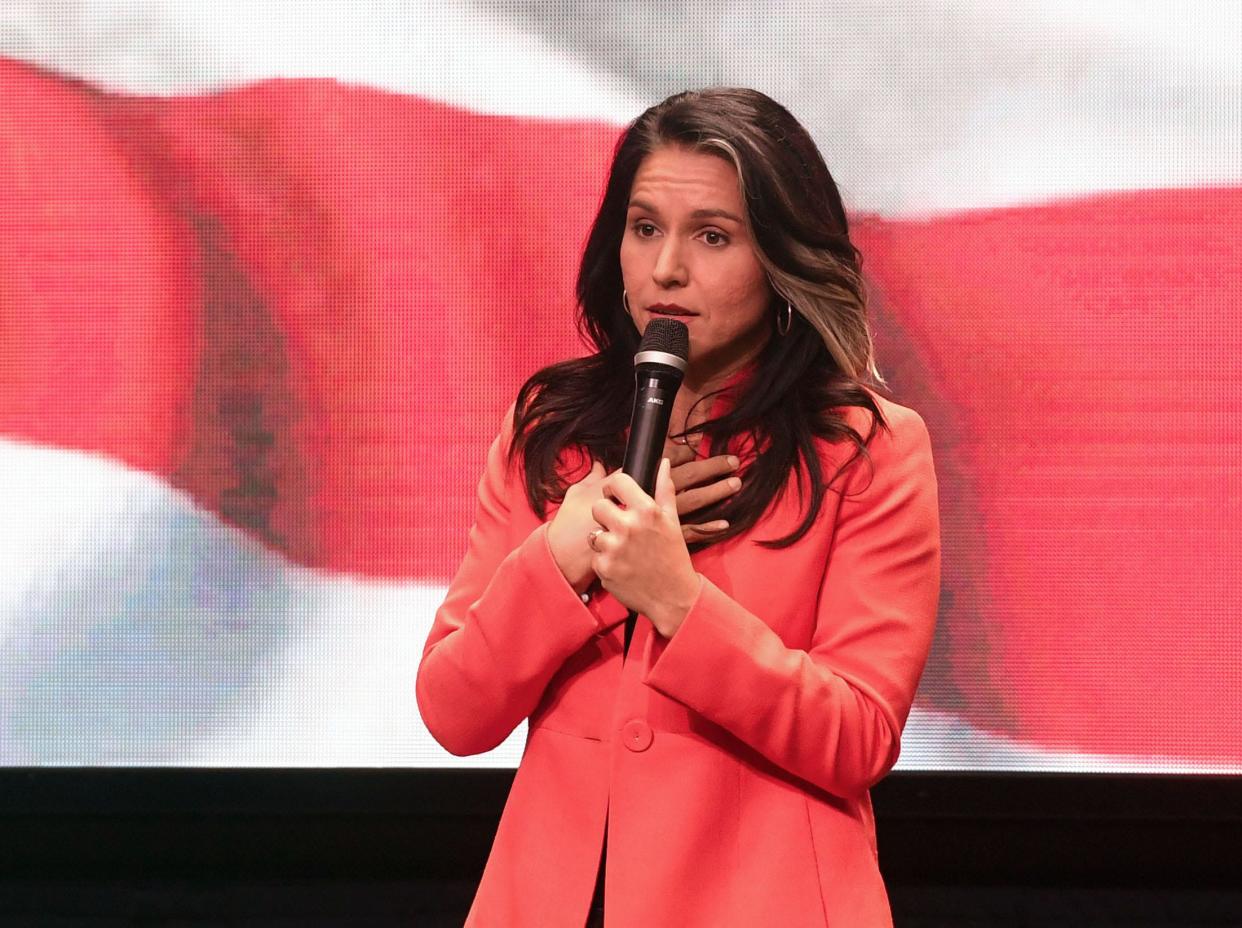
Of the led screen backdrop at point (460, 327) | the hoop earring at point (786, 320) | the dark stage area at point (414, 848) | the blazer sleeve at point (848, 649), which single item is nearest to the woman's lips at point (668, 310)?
the hoop earring at point (786, 320)

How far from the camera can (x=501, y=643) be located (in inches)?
45.5

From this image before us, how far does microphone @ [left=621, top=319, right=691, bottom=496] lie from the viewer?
3.62 ft

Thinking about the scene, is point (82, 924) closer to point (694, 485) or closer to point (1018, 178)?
point (694, 485)

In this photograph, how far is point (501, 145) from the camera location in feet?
7.58

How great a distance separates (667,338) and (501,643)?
0.31 metres

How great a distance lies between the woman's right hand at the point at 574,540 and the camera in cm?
114

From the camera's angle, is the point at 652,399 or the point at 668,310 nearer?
the point at 652,399

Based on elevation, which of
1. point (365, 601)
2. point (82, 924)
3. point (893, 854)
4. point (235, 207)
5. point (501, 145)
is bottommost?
point (82, 924)

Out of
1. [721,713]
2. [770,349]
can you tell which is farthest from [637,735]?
[770,349]

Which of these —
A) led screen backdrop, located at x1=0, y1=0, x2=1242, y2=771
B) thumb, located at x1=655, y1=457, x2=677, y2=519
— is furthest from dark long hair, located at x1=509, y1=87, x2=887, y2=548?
led screen backdrop, located at x1=0, y1=0, x2=1242, y2=771

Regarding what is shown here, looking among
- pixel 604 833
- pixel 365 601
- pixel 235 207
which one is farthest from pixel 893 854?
pixel 235 207

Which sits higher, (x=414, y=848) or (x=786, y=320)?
(x=786, y=320)

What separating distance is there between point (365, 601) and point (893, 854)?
3.54ft

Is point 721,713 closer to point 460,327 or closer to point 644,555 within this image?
point 644,555
